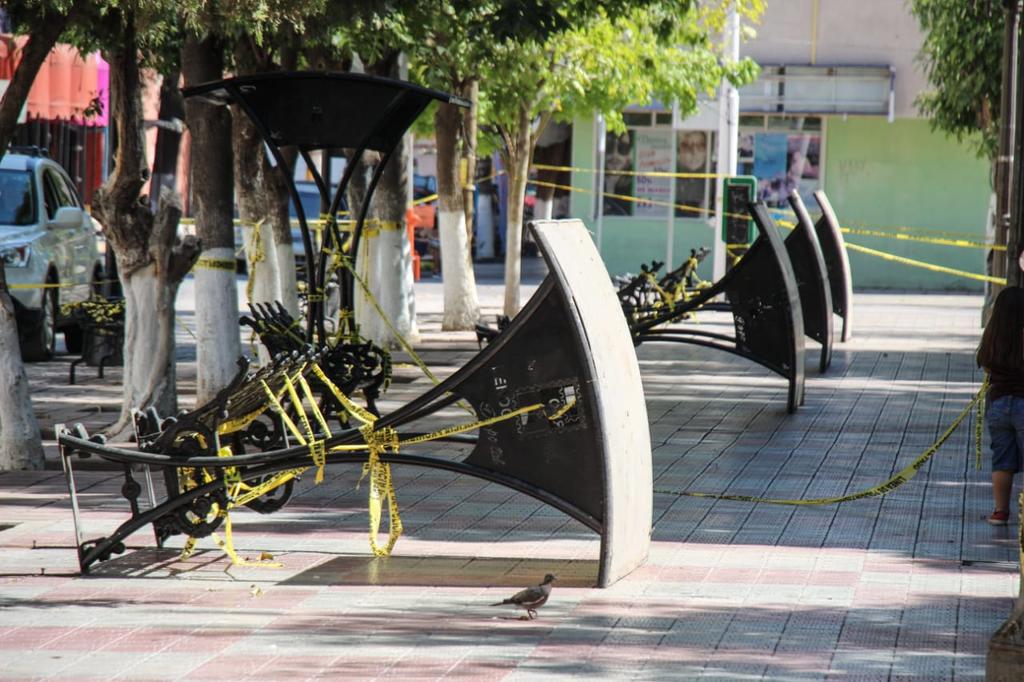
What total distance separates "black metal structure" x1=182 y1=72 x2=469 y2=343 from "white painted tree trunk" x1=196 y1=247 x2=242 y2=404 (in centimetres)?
68

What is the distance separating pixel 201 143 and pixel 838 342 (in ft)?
32.0

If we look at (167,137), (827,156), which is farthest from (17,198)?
(827,156)

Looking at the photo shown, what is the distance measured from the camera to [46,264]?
1650cm

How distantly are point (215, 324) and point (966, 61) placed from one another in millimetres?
12931

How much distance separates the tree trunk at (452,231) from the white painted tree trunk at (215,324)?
7648mm

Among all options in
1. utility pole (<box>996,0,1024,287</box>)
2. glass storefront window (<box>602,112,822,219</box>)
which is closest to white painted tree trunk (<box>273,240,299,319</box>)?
utility pole (<box>996,0,1024,287</box>)

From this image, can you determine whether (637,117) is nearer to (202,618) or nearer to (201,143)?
(201,143)

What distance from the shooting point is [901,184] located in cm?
3288

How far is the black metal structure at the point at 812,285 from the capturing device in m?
16.0

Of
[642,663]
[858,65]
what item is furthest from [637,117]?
[642,663]

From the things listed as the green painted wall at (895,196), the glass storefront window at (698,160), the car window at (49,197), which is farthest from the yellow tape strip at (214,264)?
the glass storefront window at (698,160)

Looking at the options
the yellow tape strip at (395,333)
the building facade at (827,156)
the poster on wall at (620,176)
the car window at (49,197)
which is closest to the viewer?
the yellow tape strip at (395,333)

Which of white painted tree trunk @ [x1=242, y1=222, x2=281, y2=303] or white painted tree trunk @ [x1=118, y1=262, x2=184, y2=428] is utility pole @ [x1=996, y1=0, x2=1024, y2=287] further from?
white painted tree trunk @ [x1=242, y1=222, x2=281, y2=303]

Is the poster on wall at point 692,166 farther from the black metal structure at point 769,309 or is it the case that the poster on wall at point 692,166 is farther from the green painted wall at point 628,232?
the black metal structure at point 769,309
